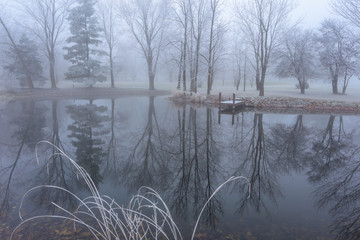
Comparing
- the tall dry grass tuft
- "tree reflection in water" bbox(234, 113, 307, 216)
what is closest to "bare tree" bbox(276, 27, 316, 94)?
"tree reflection in water" bbox(234, 113, 307, 216)

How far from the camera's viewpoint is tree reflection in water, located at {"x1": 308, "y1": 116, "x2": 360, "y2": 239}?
14.5 feet

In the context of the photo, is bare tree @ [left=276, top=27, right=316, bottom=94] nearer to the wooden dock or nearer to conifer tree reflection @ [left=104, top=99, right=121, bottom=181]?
the wooden dock

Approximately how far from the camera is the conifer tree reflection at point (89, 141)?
7.00 metres

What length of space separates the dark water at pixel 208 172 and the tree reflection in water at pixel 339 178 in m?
0.03

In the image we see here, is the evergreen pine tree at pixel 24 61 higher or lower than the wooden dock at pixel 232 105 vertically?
higher

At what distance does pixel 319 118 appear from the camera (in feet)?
49.3

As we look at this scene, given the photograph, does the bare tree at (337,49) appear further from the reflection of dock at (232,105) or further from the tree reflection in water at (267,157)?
the tree reflection in water at (267,157)

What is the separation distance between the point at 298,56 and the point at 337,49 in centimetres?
398

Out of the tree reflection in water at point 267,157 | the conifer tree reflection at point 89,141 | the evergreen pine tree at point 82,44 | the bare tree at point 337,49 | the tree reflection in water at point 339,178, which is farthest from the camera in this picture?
the evergreen pine tree at point 82,44

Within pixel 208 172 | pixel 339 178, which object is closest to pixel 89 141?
pixel 208 172

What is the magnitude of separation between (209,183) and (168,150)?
116 inches

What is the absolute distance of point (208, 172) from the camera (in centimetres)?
669

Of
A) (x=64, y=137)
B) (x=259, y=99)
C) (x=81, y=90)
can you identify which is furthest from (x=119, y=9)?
(x=64, y=137)

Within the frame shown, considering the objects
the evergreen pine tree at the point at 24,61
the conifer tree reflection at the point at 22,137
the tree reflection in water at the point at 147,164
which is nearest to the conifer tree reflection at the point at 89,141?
the tree reflection in water at the point at 147,164
